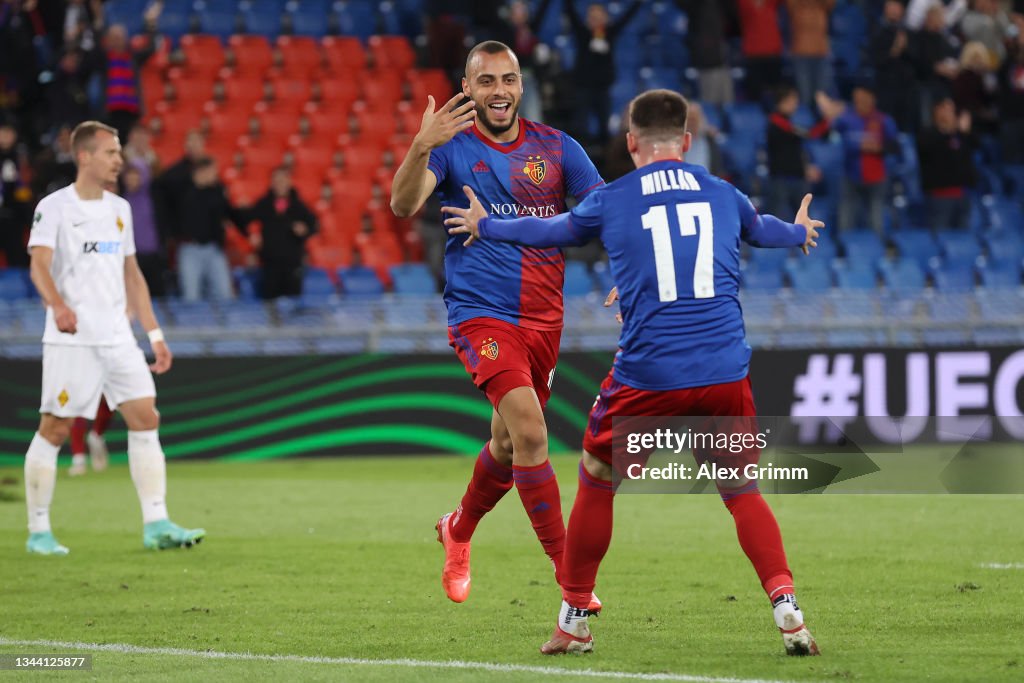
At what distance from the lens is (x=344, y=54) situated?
2202 centimetres

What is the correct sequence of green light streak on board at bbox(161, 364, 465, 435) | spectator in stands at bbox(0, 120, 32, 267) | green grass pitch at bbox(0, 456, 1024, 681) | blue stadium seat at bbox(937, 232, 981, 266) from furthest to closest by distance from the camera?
blue stadium seat at bbox(937, 232, 981, 266) → spectator in stands at bbox(0, 120, 32, 267) → green light streak on board at bbox(161, 364, 465, 435) → green grass pitch at bbox(0, 456, 1024, 681)

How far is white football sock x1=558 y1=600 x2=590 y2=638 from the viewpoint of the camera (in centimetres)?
610

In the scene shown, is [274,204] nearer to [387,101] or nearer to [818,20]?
[387,101]

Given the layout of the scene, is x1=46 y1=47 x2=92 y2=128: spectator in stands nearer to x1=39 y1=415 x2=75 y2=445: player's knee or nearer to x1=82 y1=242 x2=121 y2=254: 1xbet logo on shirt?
x1=82 y1=242 x2=121 y2=254: 1xbet logo on shirt

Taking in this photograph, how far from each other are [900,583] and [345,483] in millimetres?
7005

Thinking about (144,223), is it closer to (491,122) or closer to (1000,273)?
(491,122)

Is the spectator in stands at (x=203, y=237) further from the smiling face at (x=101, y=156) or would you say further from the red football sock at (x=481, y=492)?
the red football sock at (x=481, y=492)

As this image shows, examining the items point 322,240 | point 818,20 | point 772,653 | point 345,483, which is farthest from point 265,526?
point 818,20

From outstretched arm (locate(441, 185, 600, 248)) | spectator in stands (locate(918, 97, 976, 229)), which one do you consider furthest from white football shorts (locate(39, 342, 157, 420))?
spectator in stands (locate(918, 97, 976, 229))

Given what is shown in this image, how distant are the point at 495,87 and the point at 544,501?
185 cm

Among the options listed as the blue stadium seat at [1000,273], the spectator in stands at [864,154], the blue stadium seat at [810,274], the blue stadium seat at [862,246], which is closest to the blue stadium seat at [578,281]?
the blue stadium seat at [810,274]

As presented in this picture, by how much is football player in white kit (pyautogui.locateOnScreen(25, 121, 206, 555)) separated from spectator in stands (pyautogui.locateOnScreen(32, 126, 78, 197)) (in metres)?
6.94

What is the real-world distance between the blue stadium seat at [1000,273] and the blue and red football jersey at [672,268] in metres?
14.8

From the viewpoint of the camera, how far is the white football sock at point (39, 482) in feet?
A: 32.4
